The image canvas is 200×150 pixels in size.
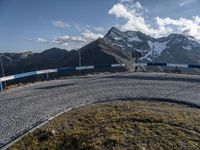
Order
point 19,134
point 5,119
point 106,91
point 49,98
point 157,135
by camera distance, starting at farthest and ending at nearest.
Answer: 1. point 106,91
2. point 49,98
3. point 5,119
4. point 19,134
5. point 157,135

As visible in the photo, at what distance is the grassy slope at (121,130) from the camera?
1066cm

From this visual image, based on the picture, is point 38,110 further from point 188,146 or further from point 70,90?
point 188,146

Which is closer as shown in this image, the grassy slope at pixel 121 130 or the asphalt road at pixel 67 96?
the grassy slope at pixel 121 130

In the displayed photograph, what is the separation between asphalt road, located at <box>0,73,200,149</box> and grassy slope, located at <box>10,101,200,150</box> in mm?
1275

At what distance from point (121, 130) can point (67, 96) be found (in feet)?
27.4

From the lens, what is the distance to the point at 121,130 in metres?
11.8

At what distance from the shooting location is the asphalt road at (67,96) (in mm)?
14406

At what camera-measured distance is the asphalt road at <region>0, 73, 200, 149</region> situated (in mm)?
14406

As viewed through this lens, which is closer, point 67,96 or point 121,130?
point 121,130

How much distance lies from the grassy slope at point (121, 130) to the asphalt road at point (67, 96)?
127 centimetres

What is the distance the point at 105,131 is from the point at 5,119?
5.82 m

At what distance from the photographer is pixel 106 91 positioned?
67.6 feet

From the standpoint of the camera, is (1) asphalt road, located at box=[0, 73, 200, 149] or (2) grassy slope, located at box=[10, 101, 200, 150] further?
(1) asphalt road, located at box=[0, 73, 200, 149]

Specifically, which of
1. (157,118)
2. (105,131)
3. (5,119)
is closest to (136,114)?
(157,118)
